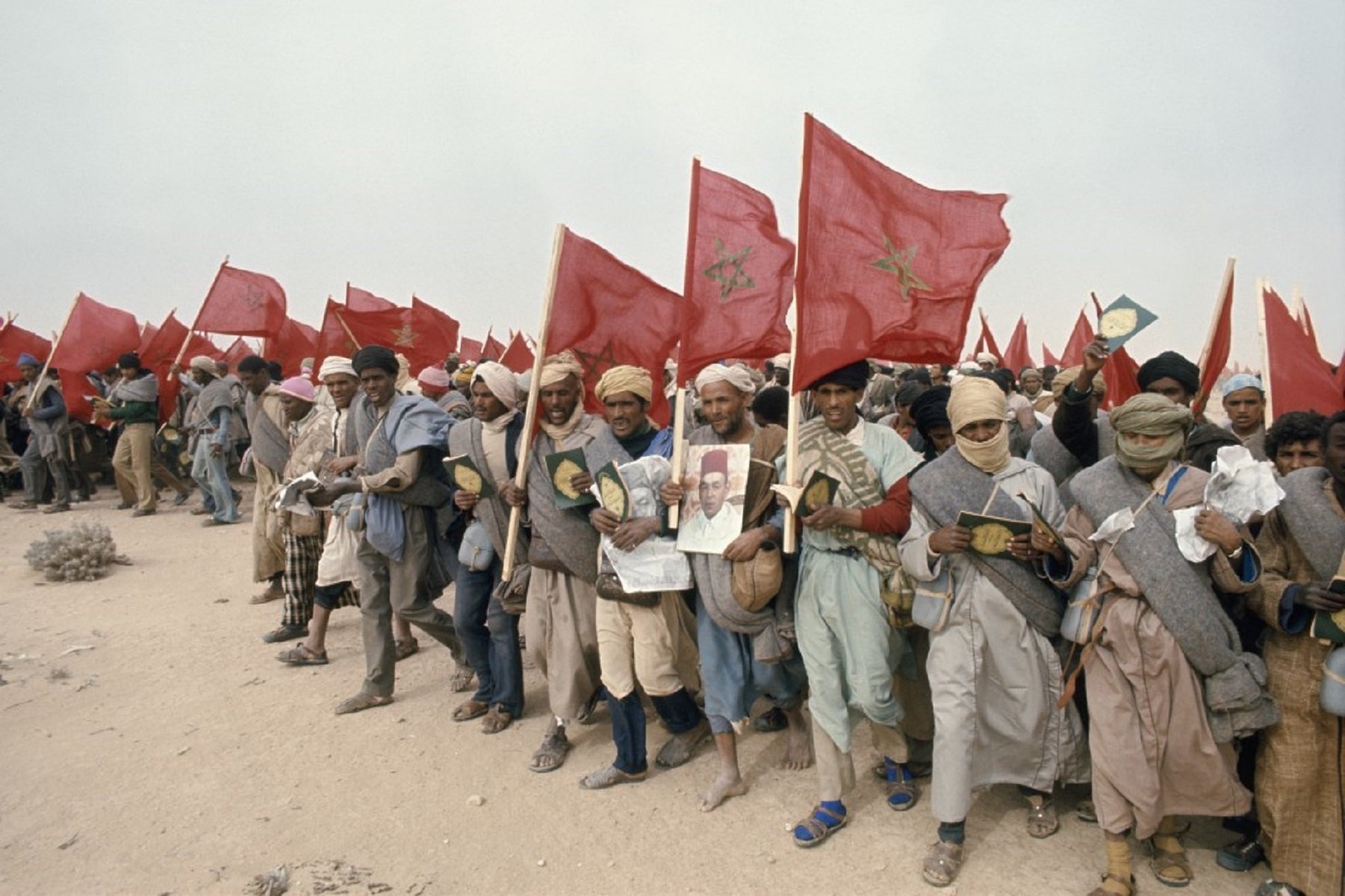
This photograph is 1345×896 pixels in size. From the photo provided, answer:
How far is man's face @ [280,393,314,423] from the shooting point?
6363mm

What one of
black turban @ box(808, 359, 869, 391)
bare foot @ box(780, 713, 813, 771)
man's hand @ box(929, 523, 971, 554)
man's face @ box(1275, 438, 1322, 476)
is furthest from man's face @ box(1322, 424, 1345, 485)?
bare foot @ box(780, 713, 813, 771)

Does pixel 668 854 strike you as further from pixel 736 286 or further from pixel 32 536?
pixel 32 536

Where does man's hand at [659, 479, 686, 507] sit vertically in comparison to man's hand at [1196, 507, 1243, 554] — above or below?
above

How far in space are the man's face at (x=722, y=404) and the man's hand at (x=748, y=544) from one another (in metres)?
0.56

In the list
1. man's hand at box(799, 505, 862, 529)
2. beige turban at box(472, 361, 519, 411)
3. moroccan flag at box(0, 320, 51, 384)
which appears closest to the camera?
man's hand at box(799, 505, 862, 529)

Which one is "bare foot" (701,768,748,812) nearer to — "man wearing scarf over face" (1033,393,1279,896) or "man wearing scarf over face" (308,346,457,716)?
"man wearing scarf over face" (1033,393,1279,896)

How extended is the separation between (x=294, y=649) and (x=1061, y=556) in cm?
528

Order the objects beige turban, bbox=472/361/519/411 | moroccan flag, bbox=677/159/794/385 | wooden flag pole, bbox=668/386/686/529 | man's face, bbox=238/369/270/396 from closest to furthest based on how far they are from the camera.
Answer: wooden flag pole, bbox=668/386/686/529 < moroccan flag, bbox=677/159/794/385 < beige turban, bbox=472/361/519/411 < man's face, bbox=238/369/270/396

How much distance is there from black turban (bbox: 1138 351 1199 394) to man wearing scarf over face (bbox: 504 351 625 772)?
8.47 feet

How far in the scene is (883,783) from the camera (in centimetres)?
404

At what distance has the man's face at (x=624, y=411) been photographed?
13.6 ft

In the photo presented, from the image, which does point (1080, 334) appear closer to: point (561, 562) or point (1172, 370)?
point (1172, 370)

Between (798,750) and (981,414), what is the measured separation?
2072 mm

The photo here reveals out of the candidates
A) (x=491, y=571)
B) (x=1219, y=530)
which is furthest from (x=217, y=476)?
(x=1219, y=530)
